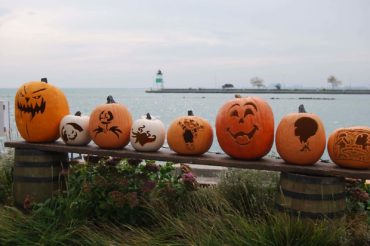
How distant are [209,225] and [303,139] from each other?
1.10 m

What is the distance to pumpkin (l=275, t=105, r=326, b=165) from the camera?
12.5ft

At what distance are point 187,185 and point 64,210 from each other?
1.19 metres

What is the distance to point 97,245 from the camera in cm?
369

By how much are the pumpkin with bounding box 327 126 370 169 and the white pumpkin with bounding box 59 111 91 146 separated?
8.47ft

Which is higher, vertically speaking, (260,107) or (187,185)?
(260,107)

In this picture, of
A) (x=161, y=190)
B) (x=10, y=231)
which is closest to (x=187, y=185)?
(x=161, y=190)

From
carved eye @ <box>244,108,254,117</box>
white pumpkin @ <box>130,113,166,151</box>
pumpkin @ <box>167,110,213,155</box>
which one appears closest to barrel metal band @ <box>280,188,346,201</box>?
carved eye @ <box>244,108,254,117</box>

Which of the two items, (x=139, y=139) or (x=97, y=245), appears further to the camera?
(x=139, y=139)

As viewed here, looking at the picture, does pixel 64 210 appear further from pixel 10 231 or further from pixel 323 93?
pixel 323 93

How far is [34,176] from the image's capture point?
185 inches

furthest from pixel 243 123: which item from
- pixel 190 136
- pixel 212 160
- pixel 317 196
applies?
pixel 317 196

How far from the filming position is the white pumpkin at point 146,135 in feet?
14.6

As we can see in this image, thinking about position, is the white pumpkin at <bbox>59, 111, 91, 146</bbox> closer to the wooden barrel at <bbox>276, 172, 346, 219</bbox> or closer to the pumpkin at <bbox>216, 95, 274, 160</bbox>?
the pumpkin at <bbox>216, 95, 274, 160</bbox>

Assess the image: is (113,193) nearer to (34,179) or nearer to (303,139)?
(34,179)
